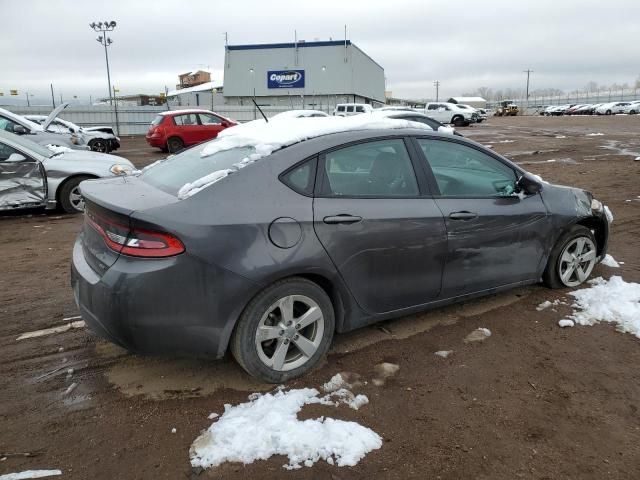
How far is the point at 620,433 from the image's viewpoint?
2639 millimetres

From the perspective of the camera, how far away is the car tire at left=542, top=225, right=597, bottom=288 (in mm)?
4383

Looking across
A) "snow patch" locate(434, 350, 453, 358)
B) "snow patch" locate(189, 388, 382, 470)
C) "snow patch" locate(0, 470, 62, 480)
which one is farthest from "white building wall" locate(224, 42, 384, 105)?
"snow patch" locate(0, 470, 62, 480)

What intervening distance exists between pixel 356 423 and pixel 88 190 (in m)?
2.25

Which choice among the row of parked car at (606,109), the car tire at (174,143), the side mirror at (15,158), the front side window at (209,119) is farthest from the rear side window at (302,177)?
the row of parked car at (606,109)

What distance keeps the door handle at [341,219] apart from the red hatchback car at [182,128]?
54.4 ft

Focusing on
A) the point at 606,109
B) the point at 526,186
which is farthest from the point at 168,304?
the point at 606,109

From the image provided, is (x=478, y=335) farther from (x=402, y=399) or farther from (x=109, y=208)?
(x=109, y=208)

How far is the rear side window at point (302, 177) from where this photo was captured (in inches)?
119

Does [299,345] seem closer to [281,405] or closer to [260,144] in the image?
[281,405]

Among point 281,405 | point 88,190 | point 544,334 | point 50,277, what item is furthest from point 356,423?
point 50,277

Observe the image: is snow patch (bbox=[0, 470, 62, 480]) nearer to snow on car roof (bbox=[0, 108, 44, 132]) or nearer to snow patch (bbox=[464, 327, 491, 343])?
snow patch (bbox=[464, 327, 491, 343])

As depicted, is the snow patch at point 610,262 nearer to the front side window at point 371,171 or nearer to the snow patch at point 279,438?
the front side window at point 371,171

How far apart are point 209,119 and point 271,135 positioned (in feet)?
55.6

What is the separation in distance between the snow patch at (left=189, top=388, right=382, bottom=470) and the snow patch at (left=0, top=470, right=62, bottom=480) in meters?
0.63
